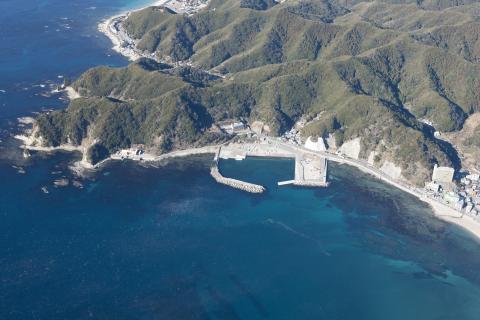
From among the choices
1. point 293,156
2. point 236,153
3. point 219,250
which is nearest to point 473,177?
point 293,156

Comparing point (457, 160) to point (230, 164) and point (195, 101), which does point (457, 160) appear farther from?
point (195, 101)

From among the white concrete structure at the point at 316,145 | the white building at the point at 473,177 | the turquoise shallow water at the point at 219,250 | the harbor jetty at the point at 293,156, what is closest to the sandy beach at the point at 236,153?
the harbor jetty at the point at 293,156

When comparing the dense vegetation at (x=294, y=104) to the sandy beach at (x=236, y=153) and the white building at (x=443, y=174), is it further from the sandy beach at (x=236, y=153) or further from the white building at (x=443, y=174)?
the sandy beach at (x=236, y=153)

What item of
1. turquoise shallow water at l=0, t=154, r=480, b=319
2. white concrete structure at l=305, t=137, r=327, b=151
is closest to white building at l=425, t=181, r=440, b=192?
turquoise shallow water at l=0, t=154, r=480, b=319

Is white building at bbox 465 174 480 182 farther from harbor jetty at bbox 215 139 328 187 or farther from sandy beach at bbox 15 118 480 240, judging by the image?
harbor jetty at bbox 215 139 328 187

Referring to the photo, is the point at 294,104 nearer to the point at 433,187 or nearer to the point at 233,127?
the point at 233,127

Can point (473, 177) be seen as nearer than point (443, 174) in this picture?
No

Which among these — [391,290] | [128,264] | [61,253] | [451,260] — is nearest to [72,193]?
[61,253]
